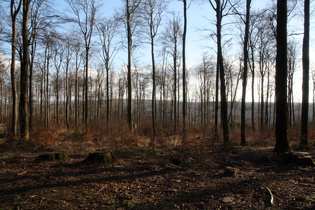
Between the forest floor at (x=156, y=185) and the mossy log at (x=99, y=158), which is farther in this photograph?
the mossy log at (x=99, y=158)

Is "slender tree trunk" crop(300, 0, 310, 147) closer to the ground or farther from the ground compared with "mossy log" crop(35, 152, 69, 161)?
farther from the ground

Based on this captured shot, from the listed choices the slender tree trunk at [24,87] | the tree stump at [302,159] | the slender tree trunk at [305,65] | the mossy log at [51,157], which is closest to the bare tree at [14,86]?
the slender tree trunk at [24,87]

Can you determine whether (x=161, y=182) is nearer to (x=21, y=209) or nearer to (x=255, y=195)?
(x=255, y=195)

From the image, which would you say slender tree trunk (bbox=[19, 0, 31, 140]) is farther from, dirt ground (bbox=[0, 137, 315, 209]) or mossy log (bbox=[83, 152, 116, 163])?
mossy log (bbox=[83, 152, 116, 163])

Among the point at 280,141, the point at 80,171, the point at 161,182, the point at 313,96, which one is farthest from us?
the point at 313,96

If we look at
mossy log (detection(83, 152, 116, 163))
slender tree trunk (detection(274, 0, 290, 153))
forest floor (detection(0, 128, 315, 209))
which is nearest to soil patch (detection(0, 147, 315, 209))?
forest floor (detection(0, 128, 315, 209))

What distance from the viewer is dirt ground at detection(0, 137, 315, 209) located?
3629 mm

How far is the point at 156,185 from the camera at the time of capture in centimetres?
464

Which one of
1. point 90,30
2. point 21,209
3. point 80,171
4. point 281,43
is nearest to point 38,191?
point 21,209

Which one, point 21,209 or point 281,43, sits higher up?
point 281,43

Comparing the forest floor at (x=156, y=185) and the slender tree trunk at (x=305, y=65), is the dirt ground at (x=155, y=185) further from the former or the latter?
the slender tree trunk at (x=305, y=65)

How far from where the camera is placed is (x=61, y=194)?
159 inches

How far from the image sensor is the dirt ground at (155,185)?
3629mm

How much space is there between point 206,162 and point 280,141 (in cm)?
297
